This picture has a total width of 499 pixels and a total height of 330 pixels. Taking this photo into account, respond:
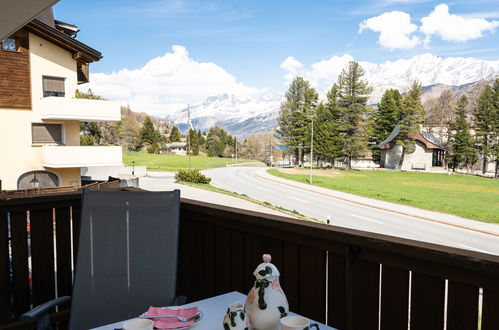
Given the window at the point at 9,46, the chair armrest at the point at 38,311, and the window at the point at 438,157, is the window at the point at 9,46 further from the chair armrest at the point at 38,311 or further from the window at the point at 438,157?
the window at the point at 438,157

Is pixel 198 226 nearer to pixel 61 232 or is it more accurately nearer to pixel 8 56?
pixel 61 232

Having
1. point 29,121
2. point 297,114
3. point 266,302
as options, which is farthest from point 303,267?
point 297,114

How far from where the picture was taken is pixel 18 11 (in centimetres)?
258

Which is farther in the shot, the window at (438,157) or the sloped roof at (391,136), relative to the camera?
the window at (438,157)

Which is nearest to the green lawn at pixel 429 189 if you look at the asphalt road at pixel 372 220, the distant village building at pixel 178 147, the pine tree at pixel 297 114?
the asphalt road at pixel 372 220

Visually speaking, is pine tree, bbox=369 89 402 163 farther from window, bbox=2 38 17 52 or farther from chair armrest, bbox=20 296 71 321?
chair armrest, bbox=20 296 71 321

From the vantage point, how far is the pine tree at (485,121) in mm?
38406

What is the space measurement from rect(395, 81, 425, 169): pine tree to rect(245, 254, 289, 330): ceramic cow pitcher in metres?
44.9

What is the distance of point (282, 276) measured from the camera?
1.96 m

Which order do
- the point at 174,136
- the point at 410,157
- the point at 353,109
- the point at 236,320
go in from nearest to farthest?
the point at 236,320
the point at 353,109
the point at 410,157
the point at 174,136

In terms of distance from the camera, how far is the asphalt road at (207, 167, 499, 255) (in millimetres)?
15680

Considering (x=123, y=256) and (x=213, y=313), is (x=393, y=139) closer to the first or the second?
(x=123, y=256)

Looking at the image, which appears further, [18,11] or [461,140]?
[461,140]

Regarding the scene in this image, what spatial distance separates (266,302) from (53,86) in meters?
15.0
